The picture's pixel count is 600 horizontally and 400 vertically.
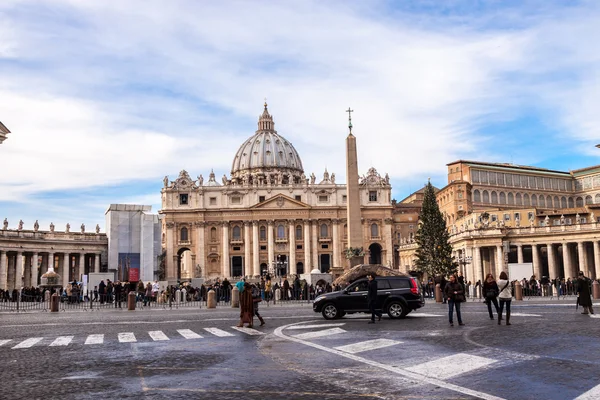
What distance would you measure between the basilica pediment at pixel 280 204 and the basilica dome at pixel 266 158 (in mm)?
30823

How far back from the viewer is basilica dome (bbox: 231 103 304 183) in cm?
14000

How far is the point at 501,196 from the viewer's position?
95125 millimetres

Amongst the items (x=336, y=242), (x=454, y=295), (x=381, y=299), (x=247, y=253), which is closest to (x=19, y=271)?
(x=247, y=253)

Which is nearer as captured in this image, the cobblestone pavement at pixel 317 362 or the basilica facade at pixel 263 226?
the cobblestone pavement at pixel 317 362

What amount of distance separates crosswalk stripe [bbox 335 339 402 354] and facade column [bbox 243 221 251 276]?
89470 millimetres

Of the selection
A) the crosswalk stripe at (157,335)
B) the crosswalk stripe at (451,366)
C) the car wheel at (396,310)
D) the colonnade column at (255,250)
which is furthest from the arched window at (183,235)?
the crosswalk stripe at (451,366)

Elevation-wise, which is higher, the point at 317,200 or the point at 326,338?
the point at 317,200

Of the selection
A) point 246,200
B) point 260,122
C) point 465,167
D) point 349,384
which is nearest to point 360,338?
point 349,384

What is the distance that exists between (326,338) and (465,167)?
82.3 m

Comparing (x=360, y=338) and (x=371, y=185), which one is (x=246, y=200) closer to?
(x=371, y=185)

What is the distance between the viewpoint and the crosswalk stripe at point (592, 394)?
25.6ft

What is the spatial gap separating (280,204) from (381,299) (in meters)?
84.4

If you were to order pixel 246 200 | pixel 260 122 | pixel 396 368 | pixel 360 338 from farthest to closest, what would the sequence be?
pixel 260 122, pixel 246 200, pixel 360 338, pixel 396 368

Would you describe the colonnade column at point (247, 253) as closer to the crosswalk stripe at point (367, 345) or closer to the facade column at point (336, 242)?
the facade column at point (336, 242)
